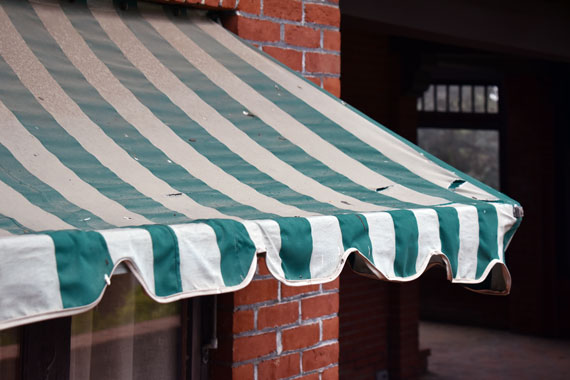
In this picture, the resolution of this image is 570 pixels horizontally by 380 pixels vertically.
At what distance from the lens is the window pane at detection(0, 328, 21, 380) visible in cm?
241

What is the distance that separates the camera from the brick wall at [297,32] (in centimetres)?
316

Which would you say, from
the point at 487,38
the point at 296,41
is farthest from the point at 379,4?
the point at 296,41

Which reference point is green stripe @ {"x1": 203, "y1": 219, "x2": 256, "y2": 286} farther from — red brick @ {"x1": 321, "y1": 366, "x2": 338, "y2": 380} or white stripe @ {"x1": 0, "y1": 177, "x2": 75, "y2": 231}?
red brick @ {"x1": 321, "y1": 366, "x2": 338, "y2": 380}

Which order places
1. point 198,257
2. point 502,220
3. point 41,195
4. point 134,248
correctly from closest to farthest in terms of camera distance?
1. point 134,248
2. point 198,257
3. point 41,195
4. point 502,220

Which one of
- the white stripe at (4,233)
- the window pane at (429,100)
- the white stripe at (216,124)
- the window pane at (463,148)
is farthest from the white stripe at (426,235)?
the window pane at (463,148)

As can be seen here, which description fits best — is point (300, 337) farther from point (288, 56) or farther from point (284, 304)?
point (288, 56)

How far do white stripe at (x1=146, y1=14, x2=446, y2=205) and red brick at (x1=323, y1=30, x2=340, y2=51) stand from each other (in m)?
0.73

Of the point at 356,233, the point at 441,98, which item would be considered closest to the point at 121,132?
the point at 356,233

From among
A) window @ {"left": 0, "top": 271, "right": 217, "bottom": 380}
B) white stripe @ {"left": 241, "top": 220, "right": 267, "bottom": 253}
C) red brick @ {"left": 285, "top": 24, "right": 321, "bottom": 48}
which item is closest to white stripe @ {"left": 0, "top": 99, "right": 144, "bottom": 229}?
white stripe @ {"left": 241, "top": 220, "right": 267, "bottom": 253}

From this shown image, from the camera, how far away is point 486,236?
229 cm

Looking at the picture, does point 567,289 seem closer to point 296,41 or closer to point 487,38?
point 487,38

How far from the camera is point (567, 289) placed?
1215cm

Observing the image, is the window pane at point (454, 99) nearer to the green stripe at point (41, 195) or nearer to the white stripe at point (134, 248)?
the green stripe at point (41, 195)

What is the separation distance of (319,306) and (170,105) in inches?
44.3
